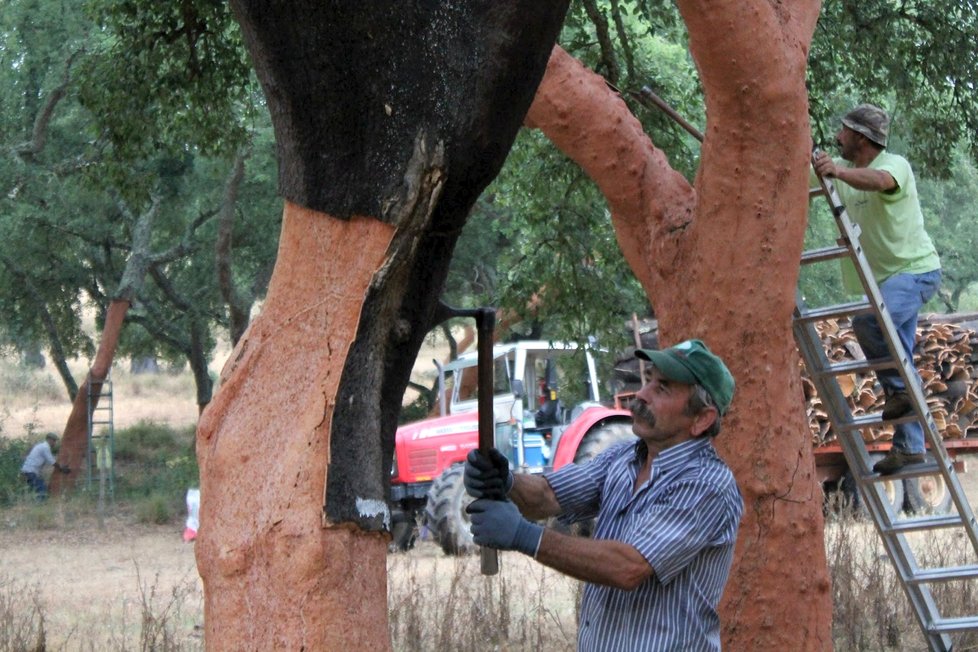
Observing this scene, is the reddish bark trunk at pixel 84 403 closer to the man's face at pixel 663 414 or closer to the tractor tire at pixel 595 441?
the tractor tire at pixel 595 441

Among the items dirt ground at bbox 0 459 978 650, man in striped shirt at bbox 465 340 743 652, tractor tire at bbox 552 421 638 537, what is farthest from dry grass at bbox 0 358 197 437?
man in striped shirt at bbox 465 340 743 652

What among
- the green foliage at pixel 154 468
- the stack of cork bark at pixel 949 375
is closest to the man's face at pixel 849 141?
the stack of cork bark at pixel 949 375

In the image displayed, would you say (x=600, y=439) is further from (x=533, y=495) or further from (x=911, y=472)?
(x=533, y=495)

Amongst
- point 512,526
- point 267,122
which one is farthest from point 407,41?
point 267,122

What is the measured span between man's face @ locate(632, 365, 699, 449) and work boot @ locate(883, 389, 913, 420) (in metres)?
3.00

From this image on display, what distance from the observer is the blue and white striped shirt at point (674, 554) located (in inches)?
132

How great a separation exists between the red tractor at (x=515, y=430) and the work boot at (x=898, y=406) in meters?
8.00

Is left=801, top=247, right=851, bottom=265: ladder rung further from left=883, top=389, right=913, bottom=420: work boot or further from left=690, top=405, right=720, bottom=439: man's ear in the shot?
left=690, top=405, right=720, bottom=439: man's ear

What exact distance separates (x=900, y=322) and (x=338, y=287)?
4.10m

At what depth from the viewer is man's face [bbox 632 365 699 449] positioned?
354cm

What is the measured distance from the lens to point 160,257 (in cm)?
2316

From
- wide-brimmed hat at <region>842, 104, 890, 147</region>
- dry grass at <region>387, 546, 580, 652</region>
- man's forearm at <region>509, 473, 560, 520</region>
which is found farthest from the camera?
dry grass at <region>387, 546, 580, 652</region>

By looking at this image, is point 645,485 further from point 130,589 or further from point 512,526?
point 130,589

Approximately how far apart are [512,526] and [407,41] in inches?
50.6
